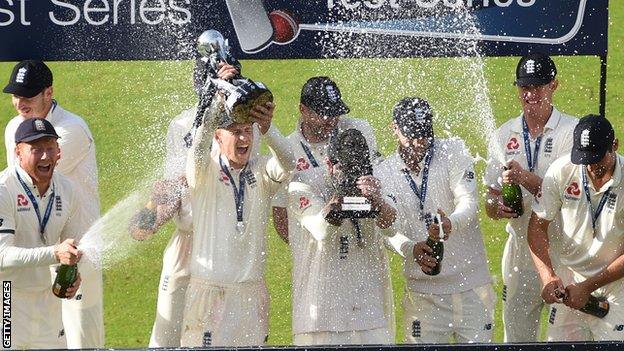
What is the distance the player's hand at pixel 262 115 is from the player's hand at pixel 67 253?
1107 mm

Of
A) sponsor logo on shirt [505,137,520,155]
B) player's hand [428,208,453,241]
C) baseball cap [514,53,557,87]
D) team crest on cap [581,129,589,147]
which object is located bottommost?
player's hand [428,208,453,241]

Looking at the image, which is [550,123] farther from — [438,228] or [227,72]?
[227,72]

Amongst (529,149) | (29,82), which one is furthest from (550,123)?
(29,82)

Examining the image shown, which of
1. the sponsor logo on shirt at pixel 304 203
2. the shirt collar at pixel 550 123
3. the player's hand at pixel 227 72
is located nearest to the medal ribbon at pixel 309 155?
the sponsor logo on shirt at pixel 304 203

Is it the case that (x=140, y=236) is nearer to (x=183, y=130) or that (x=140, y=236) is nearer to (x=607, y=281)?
(x=183, y=130)

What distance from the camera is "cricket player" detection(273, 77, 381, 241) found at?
8570 millimetres

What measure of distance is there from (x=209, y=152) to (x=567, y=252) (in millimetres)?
1990

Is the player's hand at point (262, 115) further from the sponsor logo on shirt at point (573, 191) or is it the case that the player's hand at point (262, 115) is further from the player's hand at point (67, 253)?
the sponsor logo on shirt at point (573, 191)

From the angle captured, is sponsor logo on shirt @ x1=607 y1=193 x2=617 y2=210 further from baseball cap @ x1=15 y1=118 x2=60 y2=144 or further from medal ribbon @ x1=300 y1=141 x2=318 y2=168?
baseball cap @ x1=15 y1=118 x2=60 y2=144

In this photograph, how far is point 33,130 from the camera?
27.1 feet

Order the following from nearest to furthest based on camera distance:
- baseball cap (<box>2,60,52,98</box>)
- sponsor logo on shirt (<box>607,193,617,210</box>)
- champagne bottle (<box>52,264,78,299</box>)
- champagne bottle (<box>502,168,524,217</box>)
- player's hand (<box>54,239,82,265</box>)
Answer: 1. player's hand (<box>54,239,82,265</box>)
2. champagne bottle (<box>52,264,78,299</box>)
3. sponsor logo on shirt (<box>607,193,617,210</box>)
4. champagne bottle (<box>502,168,524,217</box>)
5. baseball cap (<box>2,60,52,98</box>)

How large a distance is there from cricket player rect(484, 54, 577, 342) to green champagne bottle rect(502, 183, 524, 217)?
9cm

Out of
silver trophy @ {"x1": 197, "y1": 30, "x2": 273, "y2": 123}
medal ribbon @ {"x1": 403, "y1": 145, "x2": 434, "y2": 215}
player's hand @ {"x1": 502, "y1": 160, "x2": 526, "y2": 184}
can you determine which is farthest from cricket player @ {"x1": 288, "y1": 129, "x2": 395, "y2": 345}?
player's hand @ {"x1": 502, "y1": 160, "x2": 526, "y2": 184}

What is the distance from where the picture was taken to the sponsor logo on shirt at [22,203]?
829 cm
